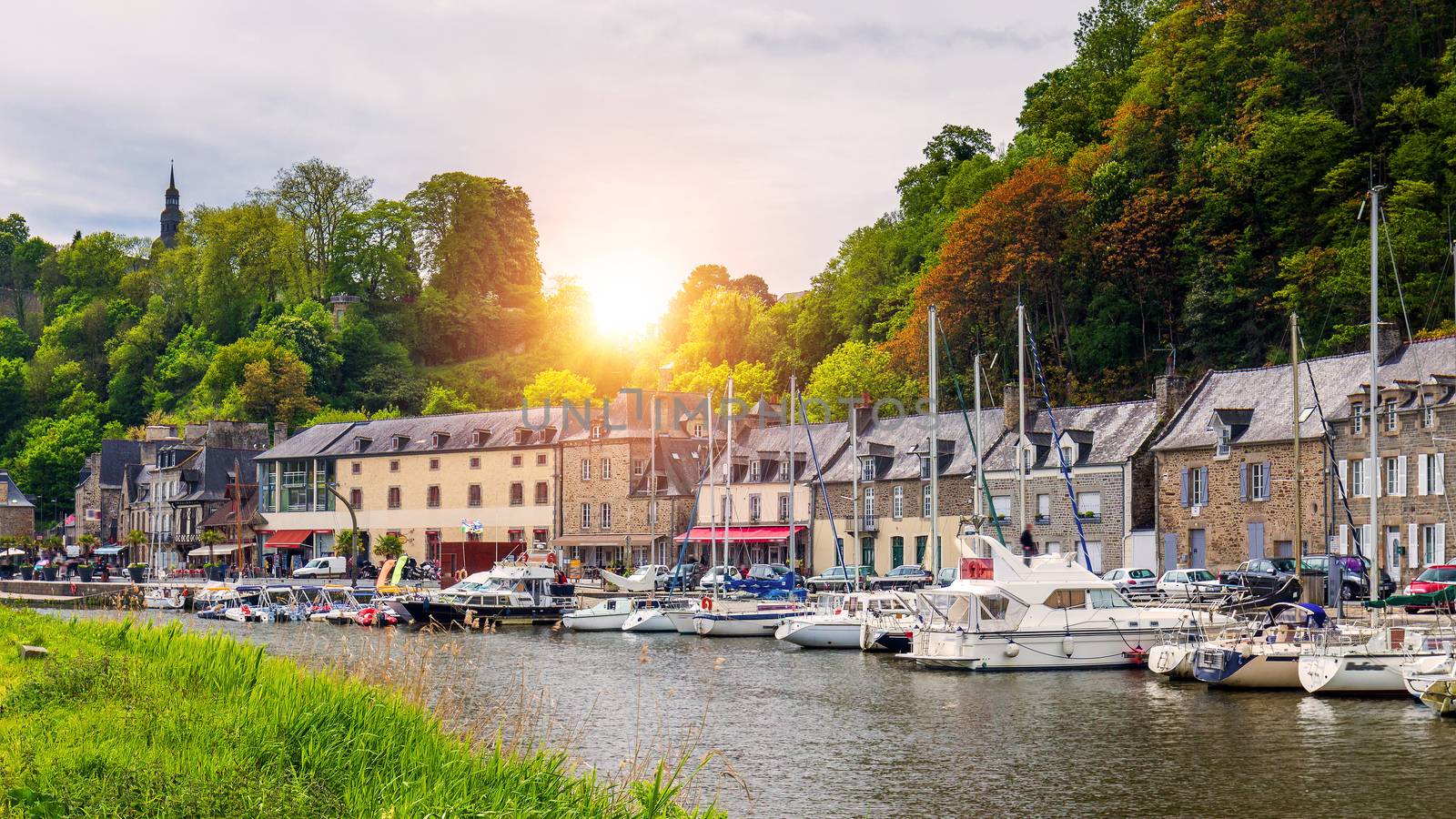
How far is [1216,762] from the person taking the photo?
21.9 m

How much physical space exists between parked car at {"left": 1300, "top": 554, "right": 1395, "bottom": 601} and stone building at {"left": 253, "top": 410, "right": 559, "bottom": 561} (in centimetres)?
4025

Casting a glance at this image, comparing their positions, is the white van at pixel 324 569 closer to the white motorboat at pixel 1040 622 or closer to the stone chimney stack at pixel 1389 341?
the white motorboat at pixel 1040 622

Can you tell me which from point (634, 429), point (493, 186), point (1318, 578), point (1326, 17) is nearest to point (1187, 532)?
point (1318, 578)

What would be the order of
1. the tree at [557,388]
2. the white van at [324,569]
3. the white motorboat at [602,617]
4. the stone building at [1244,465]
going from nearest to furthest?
the stone building at [1244,465] < the white motorboat at [602,617] < the white van at [324,569] < the tree at [557,388]

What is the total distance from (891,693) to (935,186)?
57.4 meters

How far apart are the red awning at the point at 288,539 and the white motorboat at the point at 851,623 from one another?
4499 cm

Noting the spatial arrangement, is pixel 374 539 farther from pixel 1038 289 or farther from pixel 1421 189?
pixel 1421 189

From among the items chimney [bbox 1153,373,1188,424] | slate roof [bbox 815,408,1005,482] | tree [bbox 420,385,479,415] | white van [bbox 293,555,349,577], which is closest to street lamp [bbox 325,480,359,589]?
white van [bbox 293,555,349,577]

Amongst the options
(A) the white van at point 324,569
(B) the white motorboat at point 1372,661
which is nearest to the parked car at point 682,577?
(A) the white van at point 324,569

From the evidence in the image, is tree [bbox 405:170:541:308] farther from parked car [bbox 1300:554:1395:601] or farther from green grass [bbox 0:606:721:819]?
green grass [bbox 0:606:721:819]

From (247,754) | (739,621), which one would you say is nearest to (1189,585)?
(739,621)

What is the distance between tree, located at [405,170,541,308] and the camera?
124625 mm

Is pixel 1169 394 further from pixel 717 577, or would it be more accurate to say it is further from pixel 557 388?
pixel 557 388

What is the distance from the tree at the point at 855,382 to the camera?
233 ft
